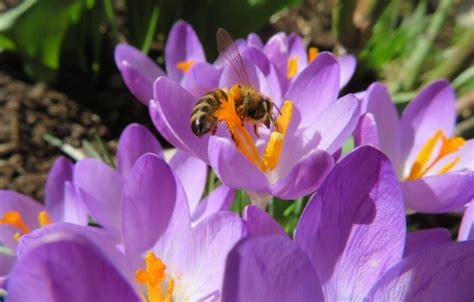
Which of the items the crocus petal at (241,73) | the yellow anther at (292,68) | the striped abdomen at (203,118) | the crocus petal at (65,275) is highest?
the crocus petal at (65,275)

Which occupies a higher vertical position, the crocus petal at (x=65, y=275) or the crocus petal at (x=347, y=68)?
the crocus petal at (x=65, y=275)

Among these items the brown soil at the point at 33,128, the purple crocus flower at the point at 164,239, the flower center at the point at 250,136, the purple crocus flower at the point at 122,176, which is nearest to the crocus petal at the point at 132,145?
the purple crocus flower at the point at 122,176

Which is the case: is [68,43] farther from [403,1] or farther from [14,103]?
[403,1]

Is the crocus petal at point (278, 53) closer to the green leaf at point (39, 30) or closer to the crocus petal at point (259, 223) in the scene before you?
the crocus petal at point (259, 223)

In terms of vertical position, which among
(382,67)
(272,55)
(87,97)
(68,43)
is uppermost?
(272,55)

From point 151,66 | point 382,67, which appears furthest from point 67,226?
point 382,67

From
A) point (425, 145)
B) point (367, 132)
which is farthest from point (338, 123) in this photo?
point (425, 145)
